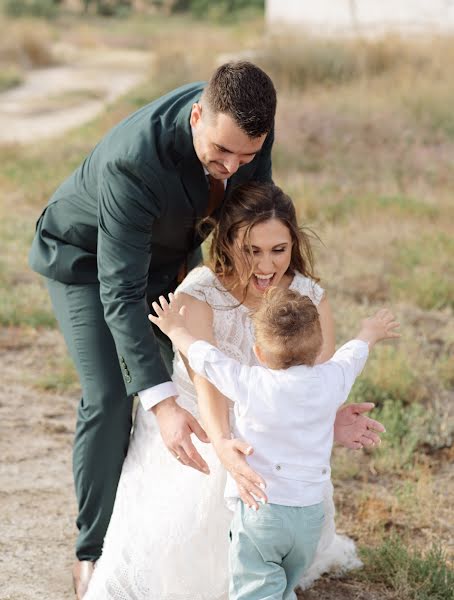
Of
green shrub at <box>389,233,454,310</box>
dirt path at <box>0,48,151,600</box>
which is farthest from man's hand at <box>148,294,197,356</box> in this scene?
green shrub at <box>389,233,454,310</box>

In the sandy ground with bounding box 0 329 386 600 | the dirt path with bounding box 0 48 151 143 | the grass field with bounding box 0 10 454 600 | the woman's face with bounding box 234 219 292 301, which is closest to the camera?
the woman's face with bounding box 234 219 292 301

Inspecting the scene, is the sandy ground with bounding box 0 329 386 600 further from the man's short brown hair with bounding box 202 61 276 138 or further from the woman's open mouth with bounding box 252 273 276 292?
the man's short brown hair with bounding box 202 61 276 138

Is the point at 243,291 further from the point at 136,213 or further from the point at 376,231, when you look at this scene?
the point at 376,231

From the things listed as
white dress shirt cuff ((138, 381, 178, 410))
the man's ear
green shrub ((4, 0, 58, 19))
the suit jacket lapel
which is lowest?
green shrub ((4, 0, 58, 19))

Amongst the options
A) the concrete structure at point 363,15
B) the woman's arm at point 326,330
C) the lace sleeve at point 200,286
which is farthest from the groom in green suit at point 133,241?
the concrete structure at point 363,15

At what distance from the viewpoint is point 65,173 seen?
10.3 metres

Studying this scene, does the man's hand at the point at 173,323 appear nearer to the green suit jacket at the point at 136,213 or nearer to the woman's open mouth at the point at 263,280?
the green suit jacket at the point at 136,213

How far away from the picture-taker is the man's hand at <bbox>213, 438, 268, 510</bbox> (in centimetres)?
281

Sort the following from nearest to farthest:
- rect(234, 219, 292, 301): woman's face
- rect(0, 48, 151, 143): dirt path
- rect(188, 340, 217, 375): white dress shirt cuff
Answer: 1. rect(188, 340, 217, 375): white dress shirt cuff
2. rect(234, 219, 292, 301): woman's face
3. rect(0, 48, 151, 143): dirt path

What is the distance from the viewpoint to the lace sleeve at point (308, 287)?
3.40 m

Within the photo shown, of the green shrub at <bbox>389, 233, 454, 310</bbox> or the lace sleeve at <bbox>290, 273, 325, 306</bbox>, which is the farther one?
the green shrub at <bbox>389, 233, 454, 310</bbox>

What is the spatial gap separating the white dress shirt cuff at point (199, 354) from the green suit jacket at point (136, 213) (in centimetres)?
31

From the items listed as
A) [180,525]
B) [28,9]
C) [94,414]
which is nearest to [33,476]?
[94,414]

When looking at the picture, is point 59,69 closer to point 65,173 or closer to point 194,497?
point 65,173
